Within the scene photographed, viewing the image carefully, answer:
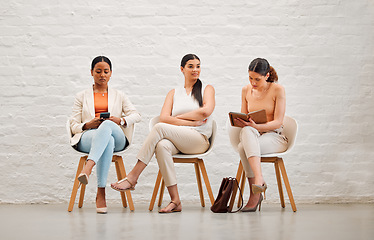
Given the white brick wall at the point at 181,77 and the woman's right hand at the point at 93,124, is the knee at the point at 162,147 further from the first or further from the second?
the white brick wall at the point at 181,77

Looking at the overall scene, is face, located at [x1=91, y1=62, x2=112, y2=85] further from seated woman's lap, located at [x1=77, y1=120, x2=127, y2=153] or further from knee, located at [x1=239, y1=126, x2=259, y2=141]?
knee, located at [x1=239, y1=126, x2=259, y2=141]

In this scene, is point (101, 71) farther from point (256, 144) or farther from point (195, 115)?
point (256, 144)

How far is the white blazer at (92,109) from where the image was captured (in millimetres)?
4148

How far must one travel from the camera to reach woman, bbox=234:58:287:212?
3.87 m

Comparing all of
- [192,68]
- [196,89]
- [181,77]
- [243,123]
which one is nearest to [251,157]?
[243,123]

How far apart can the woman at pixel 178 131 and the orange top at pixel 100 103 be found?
46 centimetres

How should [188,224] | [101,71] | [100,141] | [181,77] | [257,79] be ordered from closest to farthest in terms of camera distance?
[188,224], [100,141], [257,79], [101,71], [181,77]

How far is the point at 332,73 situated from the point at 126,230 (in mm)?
2761

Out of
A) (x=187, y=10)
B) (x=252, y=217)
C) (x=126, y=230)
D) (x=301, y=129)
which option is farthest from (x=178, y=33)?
(x=126, y=230)

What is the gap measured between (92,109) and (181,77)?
0.97m

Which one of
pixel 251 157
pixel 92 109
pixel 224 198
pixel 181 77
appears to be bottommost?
pixel 224 198

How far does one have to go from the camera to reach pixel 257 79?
13.4 ft

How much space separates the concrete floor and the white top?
1.99ft

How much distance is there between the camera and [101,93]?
14.1ft
